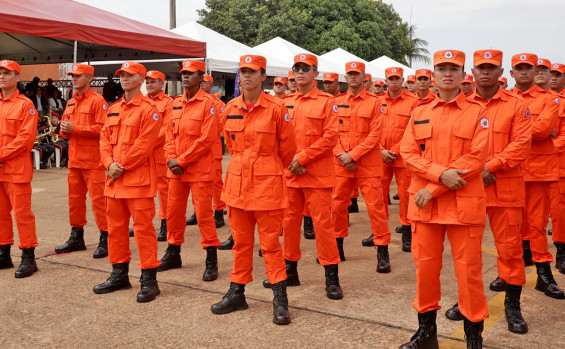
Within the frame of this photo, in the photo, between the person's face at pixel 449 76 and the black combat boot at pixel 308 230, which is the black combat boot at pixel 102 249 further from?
the person's face at pixel 449 76

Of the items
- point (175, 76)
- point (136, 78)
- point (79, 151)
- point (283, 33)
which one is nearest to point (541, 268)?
point (136, 78)

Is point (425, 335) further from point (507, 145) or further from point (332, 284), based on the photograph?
point (507, 145)

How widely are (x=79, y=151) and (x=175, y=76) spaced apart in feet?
44.3

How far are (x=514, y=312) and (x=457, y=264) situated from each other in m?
0.99

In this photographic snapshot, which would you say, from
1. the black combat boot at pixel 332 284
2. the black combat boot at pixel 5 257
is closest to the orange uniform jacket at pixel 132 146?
the black combat boot at pixel 5 257

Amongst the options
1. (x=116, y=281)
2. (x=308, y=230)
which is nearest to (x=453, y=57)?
(x=116, y=281)

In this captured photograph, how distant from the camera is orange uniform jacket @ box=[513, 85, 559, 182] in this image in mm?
4898

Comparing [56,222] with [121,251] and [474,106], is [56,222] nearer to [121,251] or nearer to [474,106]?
[121,251]

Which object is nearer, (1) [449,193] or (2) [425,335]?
(1) [449,193]

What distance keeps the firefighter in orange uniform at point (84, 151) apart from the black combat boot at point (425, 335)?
3.84m

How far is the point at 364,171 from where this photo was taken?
564 centimetres

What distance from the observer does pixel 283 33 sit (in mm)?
29797

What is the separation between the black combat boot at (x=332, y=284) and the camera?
4.58m

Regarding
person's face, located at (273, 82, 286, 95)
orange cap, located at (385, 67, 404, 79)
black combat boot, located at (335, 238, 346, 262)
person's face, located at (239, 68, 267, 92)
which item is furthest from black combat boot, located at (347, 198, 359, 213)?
person's face, located at (239, 68, 267, 92)
